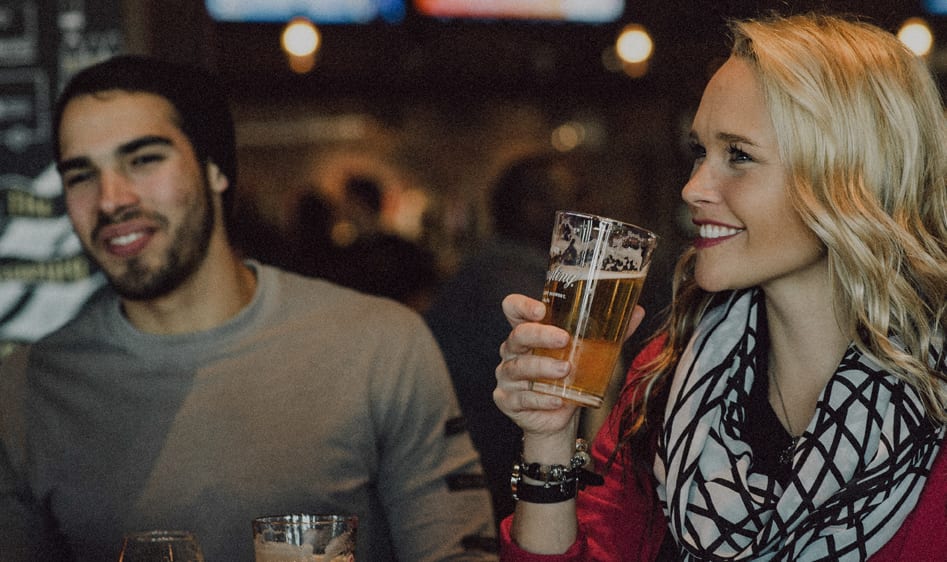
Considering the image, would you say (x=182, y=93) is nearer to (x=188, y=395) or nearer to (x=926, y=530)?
(x=188, y=395)

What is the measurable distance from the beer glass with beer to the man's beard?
3.29 ft

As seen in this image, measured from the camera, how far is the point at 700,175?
5.39 ft

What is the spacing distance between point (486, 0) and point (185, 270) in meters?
2.61

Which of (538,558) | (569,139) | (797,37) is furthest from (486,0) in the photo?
(569,139)

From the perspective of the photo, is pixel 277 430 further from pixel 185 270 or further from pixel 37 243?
pixel 37 243

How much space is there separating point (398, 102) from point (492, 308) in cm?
505

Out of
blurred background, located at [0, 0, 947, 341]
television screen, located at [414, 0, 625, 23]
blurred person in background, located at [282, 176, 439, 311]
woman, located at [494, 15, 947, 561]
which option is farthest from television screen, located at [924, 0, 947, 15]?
woman, located at [494, 15, 947, 561]

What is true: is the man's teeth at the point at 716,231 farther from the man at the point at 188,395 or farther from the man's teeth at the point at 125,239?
the man's teeth at the point at 125,239

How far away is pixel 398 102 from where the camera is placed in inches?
304

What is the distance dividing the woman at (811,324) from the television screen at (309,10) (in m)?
2.85

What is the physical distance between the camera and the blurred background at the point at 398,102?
9.01 ft

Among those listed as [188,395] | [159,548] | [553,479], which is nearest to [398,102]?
[188,395]

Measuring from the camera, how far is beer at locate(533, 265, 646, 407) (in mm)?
1399

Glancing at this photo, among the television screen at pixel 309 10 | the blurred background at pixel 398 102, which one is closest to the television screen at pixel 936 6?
the blurred background at pixel 398 102
